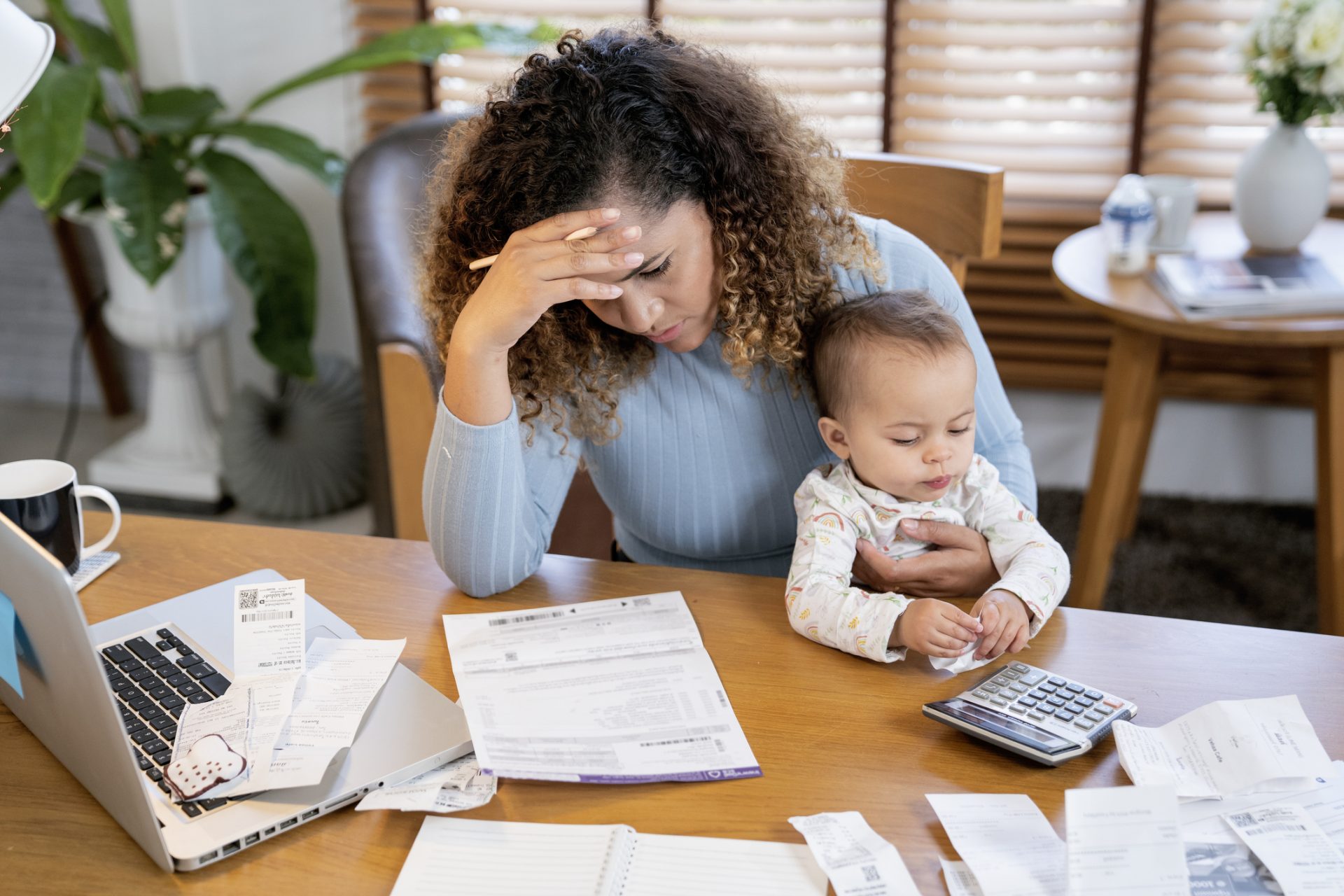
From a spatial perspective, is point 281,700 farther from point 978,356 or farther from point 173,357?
point 173,357

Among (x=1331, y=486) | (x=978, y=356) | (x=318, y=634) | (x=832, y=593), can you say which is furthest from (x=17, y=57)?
(x=1331, y=486)

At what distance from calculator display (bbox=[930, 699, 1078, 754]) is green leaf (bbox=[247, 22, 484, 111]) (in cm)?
217

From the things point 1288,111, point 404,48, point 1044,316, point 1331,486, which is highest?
point 404,48

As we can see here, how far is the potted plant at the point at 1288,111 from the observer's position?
204cm

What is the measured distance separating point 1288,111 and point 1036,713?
174cm

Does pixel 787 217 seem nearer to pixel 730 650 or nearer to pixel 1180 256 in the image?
pixel 730 650

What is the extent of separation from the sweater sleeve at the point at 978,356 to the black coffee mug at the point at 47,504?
2.84ft

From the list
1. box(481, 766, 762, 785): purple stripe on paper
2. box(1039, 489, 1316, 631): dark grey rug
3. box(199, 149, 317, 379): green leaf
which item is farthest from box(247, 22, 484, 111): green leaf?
box(481, 766, 762, 785): purple stripe on paper

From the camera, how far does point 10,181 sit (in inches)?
102

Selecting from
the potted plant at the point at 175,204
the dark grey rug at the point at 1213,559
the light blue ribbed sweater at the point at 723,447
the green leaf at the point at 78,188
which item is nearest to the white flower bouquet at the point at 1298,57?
the dark grey rug at the point at 1213,559

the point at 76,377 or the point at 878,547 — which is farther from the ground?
the point at 878,547

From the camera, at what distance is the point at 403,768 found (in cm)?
87

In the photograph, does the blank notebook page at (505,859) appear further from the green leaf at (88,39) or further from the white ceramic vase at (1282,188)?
the green leaf at (88,39)

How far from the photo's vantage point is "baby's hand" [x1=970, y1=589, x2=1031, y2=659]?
1.00m
